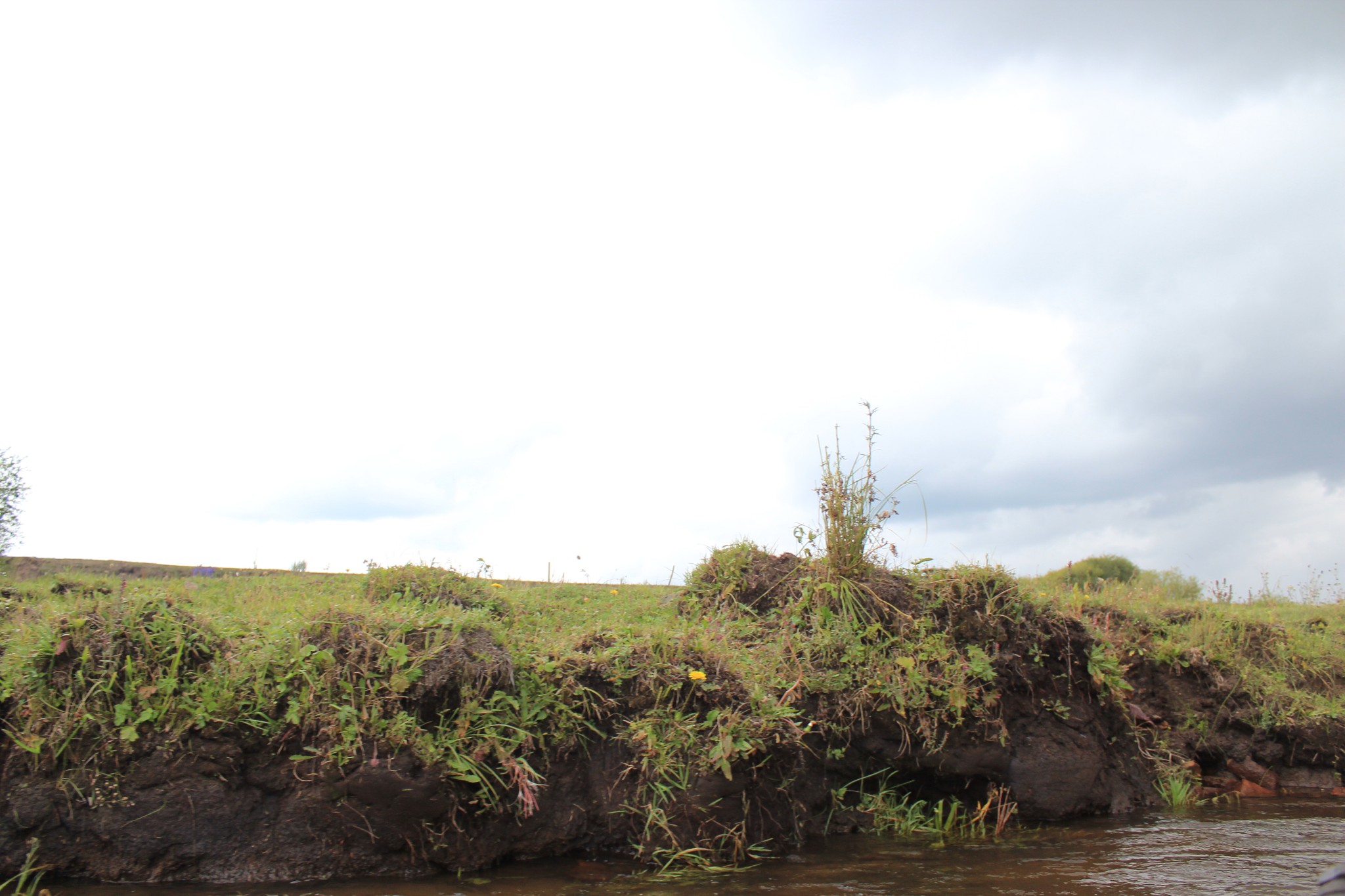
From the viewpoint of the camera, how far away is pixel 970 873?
14.3 feet

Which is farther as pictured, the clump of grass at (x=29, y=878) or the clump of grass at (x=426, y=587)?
the clump of grass at (x=426, y=587)

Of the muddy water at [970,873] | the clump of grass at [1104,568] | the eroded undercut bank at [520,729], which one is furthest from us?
the clump of grass at [1104,568]

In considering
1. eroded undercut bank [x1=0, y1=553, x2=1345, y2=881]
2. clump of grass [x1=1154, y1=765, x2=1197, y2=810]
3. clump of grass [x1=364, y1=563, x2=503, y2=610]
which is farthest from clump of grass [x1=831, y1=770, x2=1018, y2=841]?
clump of grass [x1=364, y1=563, x2=503, y2=610]

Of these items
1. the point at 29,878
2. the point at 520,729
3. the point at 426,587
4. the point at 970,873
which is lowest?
the point at 29,878

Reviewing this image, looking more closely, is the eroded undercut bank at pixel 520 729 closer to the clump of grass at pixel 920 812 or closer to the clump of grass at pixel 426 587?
the clump of grass at pixel 920 812

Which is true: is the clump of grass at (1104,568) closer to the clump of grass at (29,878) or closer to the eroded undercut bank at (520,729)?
the eroded undercut bank at (520,729)

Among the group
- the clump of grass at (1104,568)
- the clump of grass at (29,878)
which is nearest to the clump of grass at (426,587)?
the clump of grass at (29,878)

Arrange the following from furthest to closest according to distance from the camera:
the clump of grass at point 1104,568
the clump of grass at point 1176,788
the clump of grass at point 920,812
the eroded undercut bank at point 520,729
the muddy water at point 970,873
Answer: the clump of grass at point 1104,568 → the clump of grass at point 1176,788 → the clump of grass at point 920,812 → the eroded undercut bank at point 520,729 → the muddy water at point 970,873

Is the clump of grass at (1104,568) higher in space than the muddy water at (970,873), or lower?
higher

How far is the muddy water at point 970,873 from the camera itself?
4.06 meters

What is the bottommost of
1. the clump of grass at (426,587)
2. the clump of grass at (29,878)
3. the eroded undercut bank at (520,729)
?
the clump of grass at (29,878)

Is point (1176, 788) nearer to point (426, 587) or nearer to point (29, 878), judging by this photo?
point (426, 587)

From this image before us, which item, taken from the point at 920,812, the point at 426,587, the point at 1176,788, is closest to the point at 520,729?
the point at 426,587

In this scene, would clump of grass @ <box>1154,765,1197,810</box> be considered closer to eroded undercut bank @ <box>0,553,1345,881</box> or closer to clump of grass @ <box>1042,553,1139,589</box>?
eroded undercut bank @ <box>0,553,1345,881</box>
